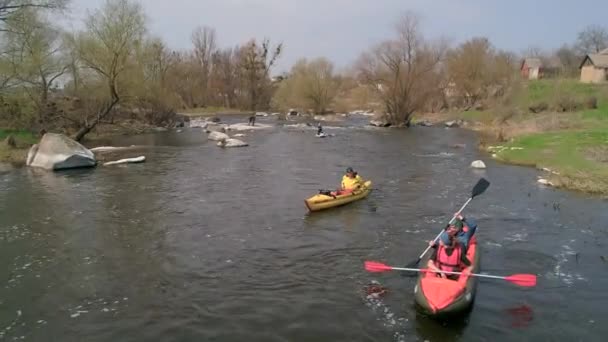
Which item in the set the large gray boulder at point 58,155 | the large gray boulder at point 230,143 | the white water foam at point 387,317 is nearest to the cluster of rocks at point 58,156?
the large gray boulder at point 58,155

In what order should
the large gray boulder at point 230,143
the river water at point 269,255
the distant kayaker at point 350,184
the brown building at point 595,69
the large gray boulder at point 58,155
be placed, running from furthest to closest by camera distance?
the brown building at point 595,69, the large gray boulder at point 230,143, the large gray boulder at point 58,155, the distant kayaker at point 350,184, the river water at point 269,255

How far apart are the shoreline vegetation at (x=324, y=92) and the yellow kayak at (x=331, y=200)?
308 inches

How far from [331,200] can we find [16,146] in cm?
2194

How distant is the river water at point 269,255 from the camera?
8.73 meters

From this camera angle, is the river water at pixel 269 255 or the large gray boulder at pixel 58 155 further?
the large gray boulder at pixel 58 155

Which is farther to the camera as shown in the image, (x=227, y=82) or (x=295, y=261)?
(x=227, y=82)

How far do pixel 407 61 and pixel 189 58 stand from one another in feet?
155

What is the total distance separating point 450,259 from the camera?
9.65 metres

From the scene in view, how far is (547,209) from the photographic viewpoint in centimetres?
1616

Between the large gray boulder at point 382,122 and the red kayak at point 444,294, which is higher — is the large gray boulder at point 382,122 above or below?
above

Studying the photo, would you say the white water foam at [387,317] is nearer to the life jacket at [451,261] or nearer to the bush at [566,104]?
the life jacket at [451,261]

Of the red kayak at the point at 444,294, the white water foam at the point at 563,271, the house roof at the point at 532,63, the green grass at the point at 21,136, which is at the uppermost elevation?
the house roof at the point at 532,63

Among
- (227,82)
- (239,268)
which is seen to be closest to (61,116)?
(239,268)

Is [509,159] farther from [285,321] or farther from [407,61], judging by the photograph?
[407,61]
